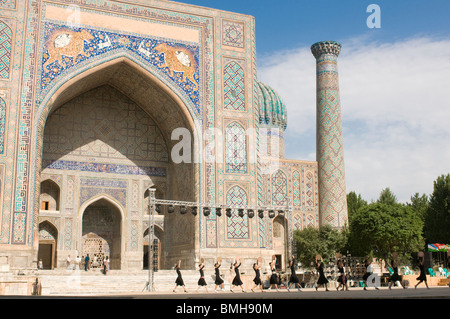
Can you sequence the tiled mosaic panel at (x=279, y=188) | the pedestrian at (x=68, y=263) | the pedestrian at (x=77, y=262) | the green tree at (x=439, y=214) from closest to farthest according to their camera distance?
the pedestrian at (x=68, y=263) → the pedestrian at (x=77, y=262) → the tiled mosaic panel at (x=279, y=188) → the green tree at (x=439, y=214)

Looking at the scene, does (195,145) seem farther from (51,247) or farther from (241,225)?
(51,247)

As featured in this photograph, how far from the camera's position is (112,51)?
14.9 metres

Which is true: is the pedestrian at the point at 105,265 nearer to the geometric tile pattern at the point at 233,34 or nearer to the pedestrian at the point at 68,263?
the pedestrian at the point at 68,263

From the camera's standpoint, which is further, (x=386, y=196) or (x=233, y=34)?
(x=386, y=196)

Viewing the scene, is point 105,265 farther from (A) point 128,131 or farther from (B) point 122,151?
(A) point 128,131

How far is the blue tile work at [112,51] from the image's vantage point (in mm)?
14219

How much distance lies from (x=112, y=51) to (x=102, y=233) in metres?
5.38

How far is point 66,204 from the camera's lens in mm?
15773

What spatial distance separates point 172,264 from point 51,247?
3455 millimetres

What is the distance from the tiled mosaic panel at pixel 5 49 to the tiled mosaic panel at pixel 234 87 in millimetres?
5745

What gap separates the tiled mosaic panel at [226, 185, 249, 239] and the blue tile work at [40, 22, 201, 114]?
246 centimetres

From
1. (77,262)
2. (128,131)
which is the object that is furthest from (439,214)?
(77,262)

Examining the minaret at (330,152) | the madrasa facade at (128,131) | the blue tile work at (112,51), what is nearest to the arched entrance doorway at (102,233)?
the madrasa facade at (128,131)

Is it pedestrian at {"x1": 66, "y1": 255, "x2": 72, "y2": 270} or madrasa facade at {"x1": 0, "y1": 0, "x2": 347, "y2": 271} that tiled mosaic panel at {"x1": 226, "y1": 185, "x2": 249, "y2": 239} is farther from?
pedestrian at {"x1": 66, "y1": 255, "x2": 72, "y2": 270}
